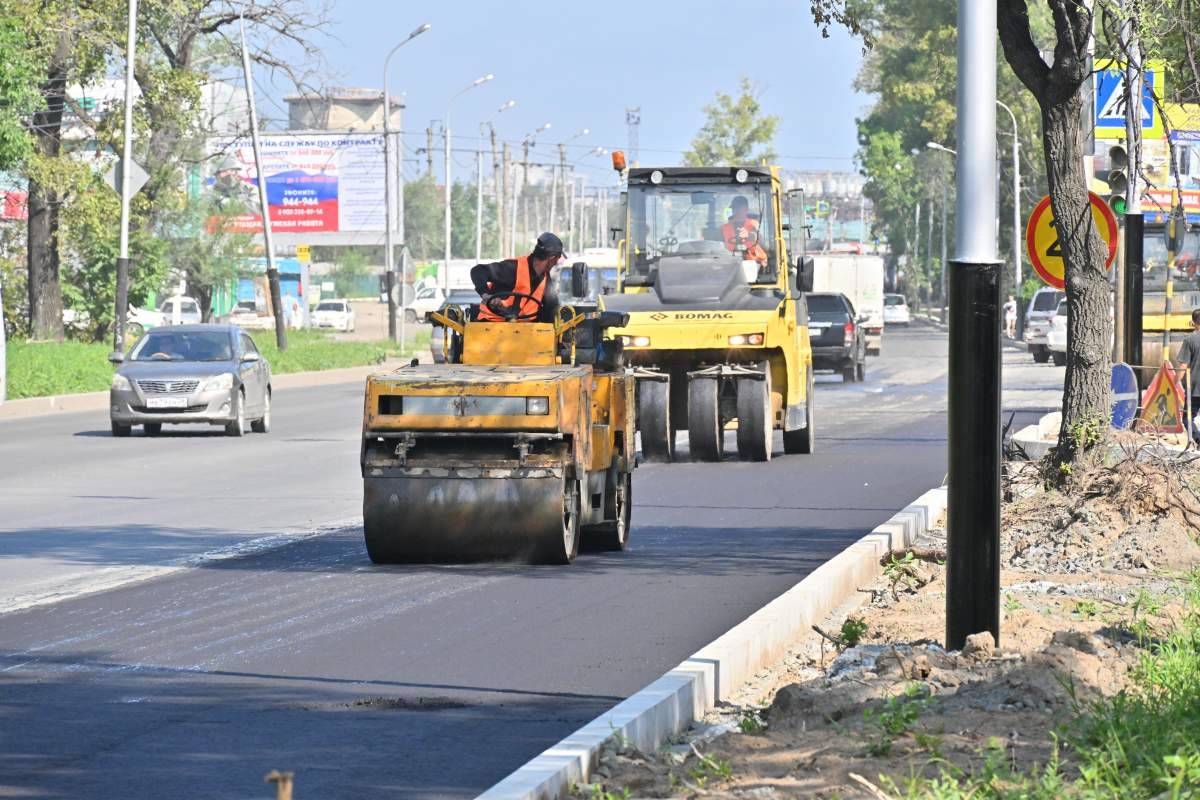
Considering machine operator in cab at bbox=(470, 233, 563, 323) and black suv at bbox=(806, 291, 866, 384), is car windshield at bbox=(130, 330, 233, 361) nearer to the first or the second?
machine operator in cab at bbox=(470, 233, 563, 323)

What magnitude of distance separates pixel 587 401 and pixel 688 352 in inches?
339

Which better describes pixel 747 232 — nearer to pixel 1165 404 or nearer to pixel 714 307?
pixel 714 307

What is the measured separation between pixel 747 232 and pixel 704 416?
2457mm

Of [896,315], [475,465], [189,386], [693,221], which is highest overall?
[693,221]

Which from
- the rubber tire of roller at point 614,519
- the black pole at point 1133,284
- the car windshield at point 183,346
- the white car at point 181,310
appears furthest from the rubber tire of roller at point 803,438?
the white car at point 181,310

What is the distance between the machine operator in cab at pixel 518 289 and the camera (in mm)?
14422

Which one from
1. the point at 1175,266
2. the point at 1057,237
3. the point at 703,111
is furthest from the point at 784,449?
the point at 703,111

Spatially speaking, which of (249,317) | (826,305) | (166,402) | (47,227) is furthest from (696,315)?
(249,317)

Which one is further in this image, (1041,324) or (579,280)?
(1041,324)

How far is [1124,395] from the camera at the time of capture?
18.7 metres

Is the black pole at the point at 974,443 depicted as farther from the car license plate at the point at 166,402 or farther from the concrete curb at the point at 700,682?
the car license plate at the point at 166,402

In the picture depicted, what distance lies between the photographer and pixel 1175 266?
117 ft

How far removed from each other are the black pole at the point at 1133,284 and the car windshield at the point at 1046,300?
35.9 meters

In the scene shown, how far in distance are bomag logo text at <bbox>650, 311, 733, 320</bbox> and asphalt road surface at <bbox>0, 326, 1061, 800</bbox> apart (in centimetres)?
176
